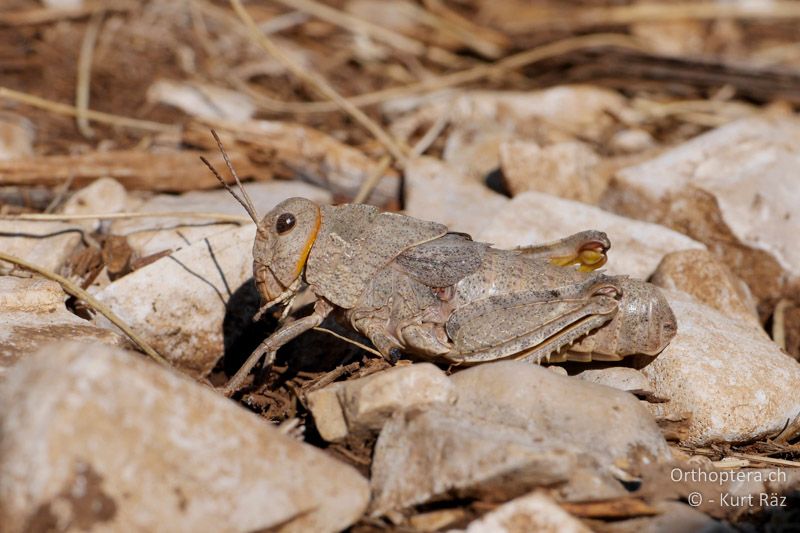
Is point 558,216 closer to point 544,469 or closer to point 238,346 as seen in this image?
point 238,346

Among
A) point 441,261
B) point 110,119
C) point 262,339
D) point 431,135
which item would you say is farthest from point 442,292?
point 110,119

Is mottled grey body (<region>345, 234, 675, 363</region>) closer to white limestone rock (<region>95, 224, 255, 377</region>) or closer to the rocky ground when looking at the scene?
the rocky ground

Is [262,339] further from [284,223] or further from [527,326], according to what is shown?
[527,326]

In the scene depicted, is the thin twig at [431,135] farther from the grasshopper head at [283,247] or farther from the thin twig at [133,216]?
the grasshopper head at [283,247]

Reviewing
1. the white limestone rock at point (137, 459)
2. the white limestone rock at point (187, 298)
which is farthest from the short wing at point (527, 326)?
the white limestone rock at point (187, 298)

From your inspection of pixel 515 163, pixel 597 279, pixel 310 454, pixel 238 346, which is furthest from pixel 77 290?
pixel 515 163

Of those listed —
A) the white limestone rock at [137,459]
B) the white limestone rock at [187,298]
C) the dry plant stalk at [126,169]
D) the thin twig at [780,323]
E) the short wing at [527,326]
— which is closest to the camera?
the white limestone rock at [137,459]
